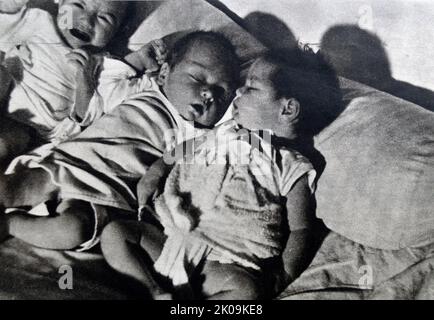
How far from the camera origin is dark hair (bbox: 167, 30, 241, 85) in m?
1.49

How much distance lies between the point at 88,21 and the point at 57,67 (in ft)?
0.61

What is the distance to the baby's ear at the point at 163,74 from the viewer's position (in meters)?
1.51

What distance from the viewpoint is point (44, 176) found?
50.5 inches

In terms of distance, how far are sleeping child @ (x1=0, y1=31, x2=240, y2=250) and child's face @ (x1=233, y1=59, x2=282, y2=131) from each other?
0.19 feet

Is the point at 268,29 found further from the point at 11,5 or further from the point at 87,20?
the point at 11,5

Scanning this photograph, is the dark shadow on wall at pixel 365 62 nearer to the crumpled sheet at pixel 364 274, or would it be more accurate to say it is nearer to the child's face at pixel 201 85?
the child's face at pixel 201 85

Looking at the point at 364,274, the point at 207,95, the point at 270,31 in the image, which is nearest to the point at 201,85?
the point at 207,95

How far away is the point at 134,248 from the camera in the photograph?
46.0 inches

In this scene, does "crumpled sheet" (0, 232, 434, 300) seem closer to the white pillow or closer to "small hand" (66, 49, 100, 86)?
the white pillow

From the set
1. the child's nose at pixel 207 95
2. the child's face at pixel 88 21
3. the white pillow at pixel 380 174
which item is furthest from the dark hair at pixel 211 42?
the white pillow at pixel 380 174

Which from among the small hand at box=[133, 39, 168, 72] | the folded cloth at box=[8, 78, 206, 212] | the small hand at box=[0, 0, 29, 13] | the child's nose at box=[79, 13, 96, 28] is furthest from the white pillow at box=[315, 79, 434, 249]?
the small hand at box=[0, 0, 29, 13]
